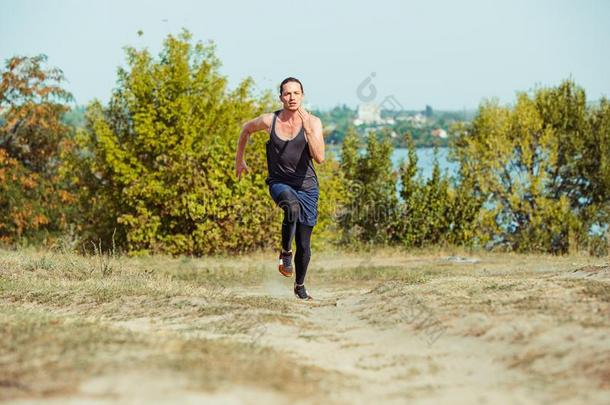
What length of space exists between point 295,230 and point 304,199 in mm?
412

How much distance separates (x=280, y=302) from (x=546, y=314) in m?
3.27

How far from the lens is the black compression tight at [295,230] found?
349 inches

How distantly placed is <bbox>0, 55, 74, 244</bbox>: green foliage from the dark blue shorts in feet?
73.0

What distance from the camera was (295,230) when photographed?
9.23 meters

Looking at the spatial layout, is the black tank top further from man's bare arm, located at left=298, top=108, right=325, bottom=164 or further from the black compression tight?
the black compression tight

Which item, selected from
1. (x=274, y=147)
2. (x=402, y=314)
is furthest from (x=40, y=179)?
A: (x=402, y=314)

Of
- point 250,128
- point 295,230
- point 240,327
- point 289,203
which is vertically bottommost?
point 240,327

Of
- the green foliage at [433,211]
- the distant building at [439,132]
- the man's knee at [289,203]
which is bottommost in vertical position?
the green foliage at [433,211]

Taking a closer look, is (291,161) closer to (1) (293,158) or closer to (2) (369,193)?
(1) (293,158)

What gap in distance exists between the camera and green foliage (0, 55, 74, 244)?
29.6 metres

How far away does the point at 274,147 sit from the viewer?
9.05 metres

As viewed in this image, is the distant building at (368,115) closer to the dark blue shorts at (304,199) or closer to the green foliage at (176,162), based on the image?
the green foliage at (176,162)

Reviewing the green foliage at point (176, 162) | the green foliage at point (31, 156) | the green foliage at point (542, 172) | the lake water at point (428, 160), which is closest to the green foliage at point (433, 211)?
the lake water at point (428, 160)

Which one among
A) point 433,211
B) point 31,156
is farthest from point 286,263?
point 31,156
